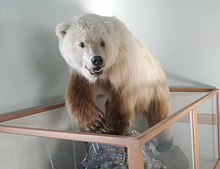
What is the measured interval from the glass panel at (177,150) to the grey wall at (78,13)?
2.10ft

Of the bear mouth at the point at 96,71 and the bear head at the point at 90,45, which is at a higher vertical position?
the bear head at the point at 90,45

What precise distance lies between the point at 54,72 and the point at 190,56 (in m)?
0.82

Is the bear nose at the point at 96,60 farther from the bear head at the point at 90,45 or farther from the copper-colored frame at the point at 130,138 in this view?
the copper-colored frame at the point at 130,138

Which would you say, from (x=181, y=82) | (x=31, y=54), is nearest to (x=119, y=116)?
(x=31, y=54)

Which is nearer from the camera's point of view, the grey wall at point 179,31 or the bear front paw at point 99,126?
the bear front paw at point 99,126

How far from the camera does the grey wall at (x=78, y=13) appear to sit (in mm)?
1229

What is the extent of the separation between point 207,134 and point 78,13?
97 cm

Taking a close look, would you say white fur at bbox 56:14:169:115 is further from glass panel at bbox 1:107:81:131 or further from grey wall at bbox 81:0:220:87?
grey wall at bbox 81:0:220:87

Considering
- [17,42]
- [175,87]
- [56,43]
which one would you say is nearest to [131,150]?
[17,42]

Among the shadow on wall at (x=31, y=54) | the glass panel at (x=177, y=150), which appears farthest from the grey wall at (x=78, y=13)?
A: the glass panel at (x=177, y=150)

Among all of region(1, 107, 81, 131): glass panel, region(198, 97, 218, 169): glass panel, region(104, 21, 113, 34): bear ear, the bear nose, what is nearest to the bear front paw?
region(1, 107, 81, 131): glass panel

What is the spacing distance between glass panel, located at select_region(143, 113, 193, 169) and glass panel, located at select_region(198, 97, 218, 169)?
0.48ft

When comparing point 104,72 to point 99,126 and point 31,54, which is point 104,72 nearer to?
point 99,126

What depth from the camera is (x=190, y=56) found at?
1729 mm
